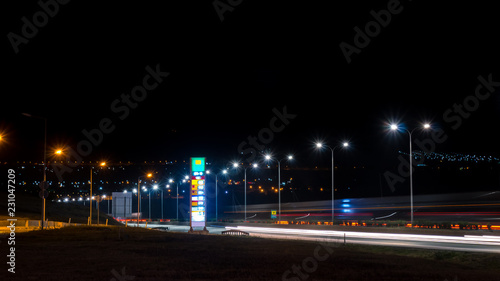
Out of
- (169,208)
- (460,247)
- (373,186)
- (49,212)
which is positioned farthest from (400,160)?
(460,247)

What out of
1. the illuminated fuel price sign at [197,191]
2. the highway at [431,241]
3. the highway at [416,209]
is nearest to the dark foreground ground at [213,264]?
the highway at [431,241]

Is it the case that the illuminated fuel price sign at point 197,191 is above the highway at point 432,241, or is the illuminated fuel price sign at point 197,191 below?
above

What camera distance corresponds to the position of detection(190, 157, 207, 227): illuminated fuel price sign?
5266 centimetres

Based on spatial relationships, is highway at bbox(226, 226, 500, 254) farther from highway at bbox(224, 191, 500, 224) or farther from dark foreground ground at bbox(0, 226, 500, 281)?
highway at bbox(224, 191, 500, 224)

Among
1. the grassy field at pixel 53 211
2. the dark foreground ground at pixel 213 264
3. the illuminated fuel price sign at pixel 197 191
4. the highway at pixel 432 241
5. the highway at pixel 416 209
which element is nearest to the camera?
the dark foreground ground at pixel 213 264

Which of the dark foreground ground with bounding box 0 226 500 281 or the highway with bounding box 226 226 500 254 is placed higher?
the dark foreground ground with bounding box 0 226 500 281

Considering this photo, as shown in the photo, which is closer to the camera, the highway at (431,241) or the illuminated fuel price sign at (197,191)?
the highway at (431,241)

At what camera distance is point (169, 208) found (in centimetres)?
12975

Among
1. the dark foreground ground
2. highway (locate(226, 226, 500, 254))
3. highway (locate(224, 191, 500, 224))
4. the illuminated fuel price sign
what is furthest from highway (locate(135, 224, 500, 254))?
the illuminated fuel price sign

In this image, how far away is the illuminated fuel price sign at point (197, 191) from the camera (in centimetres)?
5266

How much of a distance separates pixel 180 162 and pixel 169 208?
2173 inches

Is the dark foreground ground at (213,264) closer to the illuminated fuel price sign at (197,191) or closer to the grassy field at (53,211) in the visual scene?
the illuminated fuel price sign at (197,191)

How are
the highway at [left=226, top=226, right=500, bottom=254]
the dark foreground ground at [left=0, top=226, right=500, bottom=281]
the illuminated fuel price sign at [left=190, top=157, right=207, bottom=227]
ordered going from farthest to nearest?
the illuminated fuel price sign at [left=190, top=157, right=207, bottom=227], the highway at [left=226, top=226, right=500, bottom=254], the dark foreground ground at [left=0, top=226, right=500, bottom=281]

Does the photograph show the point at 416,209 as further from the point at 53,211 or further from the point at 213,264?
the point at 213,264
